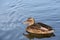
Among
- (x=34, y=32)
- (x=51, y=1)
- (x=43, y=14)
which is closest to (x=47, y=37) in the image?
(x=34, y=32)

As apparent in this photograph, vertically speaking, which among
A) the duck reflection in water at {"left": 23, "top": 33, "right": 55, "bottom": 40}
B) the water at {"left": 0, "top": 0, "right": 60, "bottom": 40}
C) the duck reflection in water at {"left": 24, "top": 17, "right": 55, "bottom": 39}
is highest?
the water at {"left": 0, "top": 0, "right": 60, "bottom": 40}

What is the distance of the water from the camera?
338cm

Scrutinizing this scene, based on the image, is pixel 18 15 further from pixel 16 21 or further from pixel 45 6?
pixel 45 6

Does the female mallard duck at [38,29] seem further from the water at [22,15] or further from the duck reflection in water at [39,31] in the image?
the water at [22,15]

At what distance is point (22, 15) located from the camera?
13.6 ft

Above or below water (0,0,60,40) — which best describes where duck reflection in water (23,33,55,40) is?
below

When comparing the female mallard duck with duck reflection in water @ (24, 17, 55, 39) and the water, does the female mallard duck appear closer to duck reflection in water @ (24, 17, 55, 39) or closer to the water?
duck reflection in water @ (24, 17, 55, 39)

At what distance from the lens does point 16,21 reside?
12.5 ft

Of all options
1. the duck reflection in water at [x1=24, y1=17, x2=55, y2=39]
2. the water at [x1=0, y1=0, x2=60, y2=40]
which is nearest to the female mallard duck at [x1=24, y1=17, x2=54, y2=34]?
the duck reflection in water at [x1=24, y1=17, x2=55, y2=39]

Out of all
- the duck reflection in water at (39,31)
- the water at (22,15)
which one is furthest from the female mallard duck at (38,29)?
the water at (22,15)

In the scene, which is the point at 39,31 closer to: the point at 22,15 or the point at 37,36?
the point at 37,36

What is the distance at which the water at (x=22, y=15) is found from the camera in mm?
3384

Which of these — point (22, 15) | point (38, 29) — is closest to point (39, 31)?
point (38, 29)

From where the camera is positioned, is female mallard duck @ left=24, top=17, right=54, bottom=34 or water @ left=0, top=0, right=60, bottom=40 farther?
water @ left=0, top=0, right=60, bottom=40
